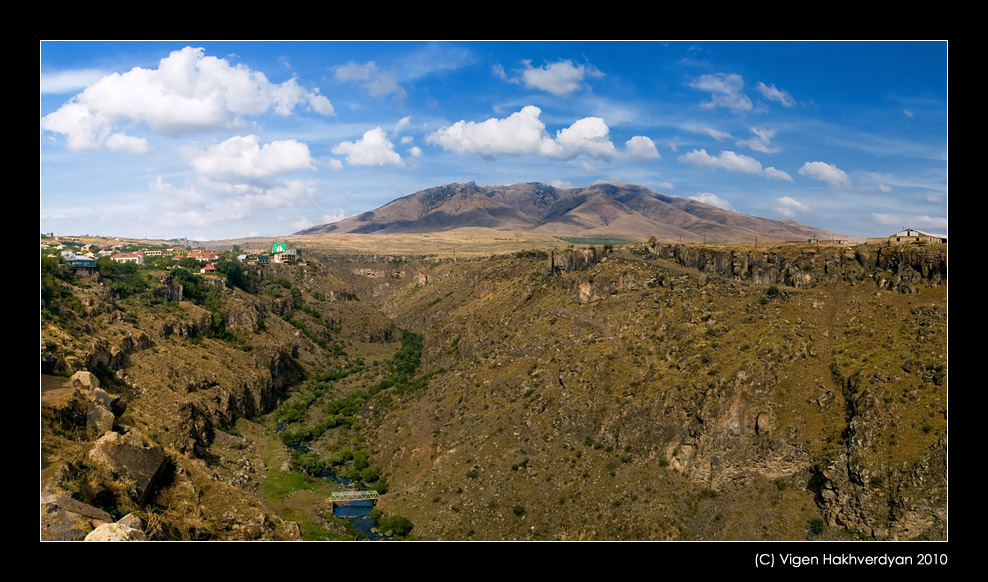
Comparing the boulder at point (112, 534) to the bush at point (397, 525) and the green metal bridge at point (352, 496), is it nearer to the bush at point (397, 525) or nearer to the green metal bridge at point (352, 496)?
the bush at point (397, 525)

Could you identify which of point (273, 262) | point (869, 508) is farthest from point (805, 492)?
point (273, 262)

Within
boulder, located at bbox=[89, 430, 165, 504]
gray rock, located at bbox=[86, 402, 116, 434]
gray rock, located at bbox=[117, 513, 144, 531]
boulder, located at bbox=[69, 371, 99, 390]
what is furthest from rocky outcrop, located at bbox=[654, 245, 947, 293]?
boulder, located at bbox=[69, 371, 99, 390]

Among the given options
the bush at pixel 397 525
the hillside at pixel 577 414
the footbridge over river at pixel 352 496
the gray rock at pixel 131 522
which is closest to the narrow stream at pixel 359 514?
the footbridge over river at pixel 352 496

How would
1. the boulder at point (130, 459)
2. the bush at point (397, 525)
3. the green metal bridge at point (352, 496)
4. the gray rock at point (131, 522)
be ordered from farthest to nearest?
the green metal bridge at point (352, 496) < the bush at point (397, 525) < the boulder at point (130, 459) < the gray rock at point (131, 522)

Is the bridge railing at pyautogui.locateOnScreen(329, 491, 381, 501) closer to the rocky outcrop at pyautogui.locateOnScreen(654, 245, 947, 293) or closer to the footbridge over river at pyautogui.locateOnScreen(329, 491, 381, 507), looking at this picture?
the footbridge over river at pyautogui.locateOnScreen(329, 491, 381, 507)

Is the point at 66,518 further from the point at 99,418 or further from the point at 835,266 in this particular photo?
the point at 835,266

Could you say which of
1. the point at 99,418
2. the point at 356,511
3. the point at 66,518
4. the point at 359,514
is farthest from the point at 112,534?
the point at 356,511

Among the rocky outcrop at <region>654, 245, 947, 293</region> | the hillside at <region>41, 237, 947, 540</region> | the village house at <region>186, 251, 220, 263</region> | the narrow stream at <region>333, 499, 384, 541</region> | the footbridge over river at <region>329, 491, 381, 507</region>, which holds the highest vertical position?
the village house at <region>186, 251, 220, 263</region>

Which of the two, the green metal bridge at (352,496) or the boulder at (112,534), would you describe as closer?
the boulder at (112,534)
